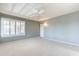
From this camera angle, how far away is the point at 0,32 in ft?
18.4

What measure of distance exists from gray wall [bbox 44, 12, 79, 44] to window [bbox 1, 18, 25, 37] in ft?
11.6

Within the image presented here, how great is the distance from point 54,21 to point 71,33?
2513 millimetres

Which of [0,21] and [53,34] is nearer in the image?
[0,21]

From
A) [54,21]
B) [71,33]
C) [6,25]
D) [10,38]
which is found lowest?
[10,38]

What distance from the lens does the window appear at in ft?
19.6

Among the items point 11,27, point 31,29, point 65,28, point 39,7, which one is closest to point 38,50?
point 39,7

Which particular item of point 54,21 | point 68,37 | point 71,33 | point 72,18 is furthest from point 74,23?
point 54,21

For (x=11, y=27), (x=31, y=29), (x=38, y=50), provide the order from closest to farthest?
(x=38, y=50) < (x=11, y=27) < (x=31, y=29)

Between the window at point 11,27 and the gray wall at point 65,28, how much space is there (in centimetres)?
352

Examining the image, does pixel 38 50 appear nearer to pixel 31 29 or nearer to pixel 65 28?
pixel 65 28

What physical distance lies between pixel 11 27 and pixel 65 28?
17.7ft

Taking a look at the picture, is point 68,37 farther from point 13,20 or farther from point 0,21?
point 0,21

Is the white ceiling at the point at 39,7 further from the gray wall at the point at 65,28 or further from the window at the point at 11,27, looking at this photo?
the window at the point at 11,27

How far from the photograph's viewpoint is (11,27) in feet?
22.1
